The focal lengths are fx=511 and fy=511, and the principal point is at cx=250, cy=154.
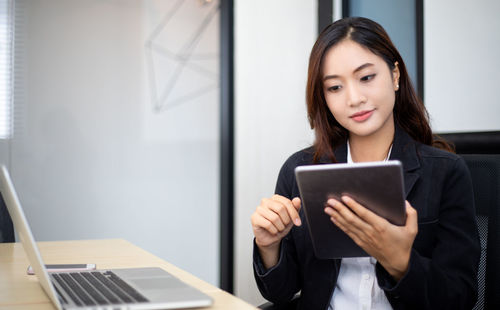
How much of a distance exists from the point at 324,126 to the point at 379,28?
1.02 ft

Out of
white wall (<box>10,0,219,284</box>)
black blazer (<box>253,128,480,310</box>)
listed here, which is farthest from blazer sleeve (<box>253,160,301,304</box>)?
white wall (<box>10,0,219,284</box>)

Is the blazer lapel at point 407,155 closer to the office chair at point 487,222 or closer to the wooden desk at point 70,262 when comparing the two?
the office chair at point 487,222

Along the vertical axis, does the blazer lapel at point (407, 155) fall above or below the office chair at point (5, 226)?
above

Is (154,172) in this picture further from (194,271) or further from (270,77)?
(270,77)

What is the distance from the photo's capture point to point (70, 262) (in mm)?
1205

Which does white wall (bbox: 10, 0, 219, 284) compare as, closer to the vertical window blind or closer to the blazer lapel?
the vertical window blind

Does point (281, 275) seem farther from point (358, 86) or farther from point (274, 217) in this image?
point (358, 86)

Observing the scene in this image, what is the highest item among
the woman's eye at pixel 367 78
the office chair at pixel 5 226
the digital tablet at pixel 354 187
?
the woman's eye at pixel 367 78

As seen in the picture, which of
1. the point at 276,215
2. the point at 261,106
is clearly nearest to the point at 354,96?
the point at 276,215

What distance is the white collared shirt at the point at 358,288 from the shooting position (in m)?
1.22

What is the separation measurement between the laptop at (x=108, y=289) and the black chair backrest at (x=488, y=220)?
0.69 m

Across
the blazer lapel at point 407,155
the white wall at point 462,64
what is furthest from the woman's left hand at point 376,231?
the white wall at point 462,64

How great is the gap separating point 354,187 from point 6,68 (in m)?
1.97

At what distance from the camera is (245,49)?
9.36ft
